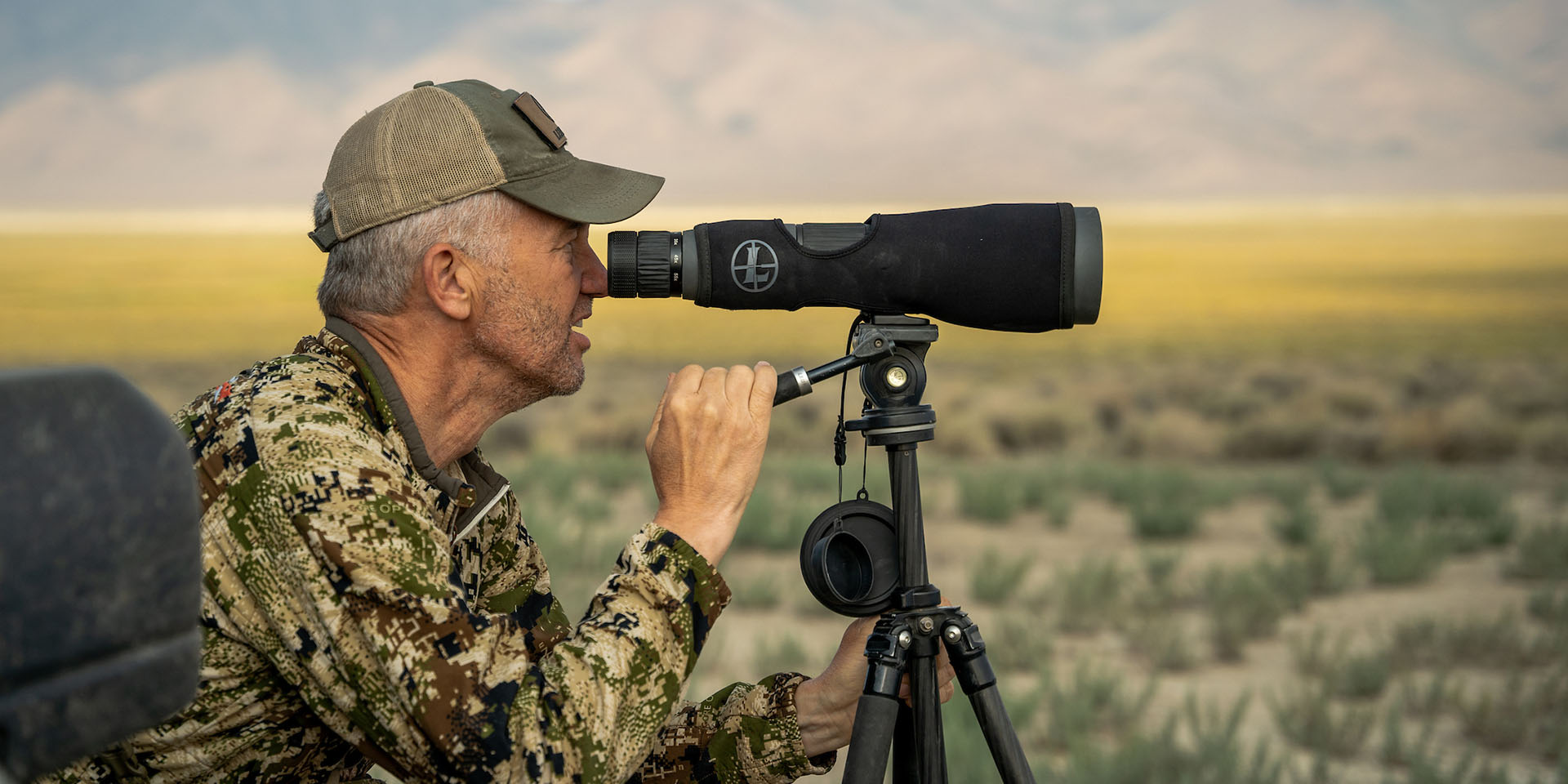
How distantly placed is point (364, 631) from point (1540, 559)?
28.1ft

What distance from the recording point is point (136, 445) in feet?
2.89

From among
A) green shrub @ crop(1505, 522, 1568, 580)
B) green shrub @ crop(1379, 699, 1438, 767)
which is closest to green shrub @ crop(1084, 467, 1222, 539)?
green shrub @ crop(1505, 522, 1568, 580)

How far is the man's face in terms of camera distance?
2.00 m

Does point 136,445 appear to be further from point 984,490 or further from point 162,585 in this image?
point 984,490

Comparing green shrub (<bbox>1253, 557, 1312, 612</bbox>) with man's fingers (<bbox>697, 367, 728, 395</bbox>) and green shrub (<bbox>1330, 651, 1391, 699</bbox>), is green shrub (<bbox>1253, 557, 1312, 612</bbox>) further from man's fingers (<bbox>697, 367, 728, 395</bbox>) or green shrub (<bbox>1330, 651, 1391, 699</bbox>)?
man's fingers (<bbox>697, 367, 728, 395</bbox>)

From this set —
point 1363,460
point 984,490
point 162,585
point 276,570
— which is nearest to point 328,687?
point 276,570

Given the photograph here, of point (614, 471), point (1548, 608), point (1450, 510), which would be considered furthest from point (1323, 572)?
point (614, 471)

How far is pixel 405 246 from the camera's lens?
1957 mm

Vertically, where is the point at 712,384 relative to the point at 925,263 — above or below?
below

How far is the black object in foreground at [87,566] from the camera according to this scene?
2.61ft

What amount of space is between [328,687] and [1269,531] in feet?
30.0

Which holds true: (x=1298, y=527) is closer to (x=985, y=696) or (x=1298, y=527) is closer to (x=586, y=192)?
(x=985, y=696)

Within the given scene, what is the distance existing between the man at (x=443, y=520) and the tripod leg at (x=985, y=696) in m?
0.24

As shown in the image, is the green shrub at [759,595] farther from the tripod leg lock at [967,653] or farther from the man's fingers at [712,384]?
the man's fingers at [712,384]
